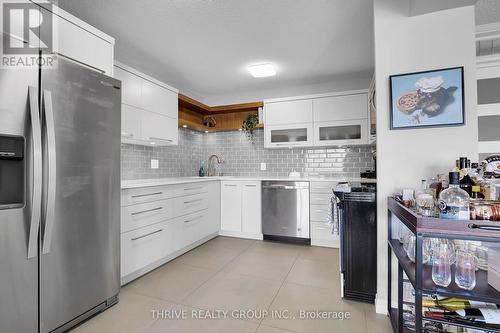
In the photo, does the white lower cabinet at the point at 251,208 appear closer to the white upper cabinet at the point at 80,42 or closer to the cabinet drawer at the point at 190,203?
the cabinet drawer at the point at 190,203

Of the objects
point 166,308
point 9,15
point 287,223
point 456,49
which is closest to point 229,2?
point 9,15

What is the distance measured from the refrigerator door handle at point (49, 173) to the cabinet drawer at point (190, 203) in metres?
1.55

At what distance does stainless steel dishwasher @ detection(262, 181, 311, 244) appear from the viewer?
3520 mm

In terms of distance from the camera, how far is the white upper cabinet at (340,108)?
353 centimetres

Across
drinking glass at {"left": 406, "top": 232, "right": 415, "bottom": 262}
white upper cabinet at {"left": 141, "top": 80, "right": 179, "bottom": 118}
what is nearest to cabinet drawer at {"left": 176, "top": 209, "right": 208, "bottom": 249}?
white upper cabinet at {"left": 141, "top": 80, "right": 179, "bottom": 118}

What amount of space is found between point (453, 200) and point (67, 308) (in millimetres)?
2392

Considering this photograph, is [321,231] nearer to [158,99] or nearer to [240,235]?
[240,235]

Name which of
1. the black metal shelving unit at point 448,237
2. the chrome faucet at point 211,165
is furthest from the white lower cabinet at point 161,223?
the black metal shelving unit at point 448,237

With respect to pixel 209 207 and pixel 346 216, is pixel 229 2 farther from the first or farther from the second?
pixel 209 207

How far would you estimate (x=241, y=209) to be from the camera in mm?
3895

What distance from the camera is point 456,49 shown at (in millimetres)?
1699

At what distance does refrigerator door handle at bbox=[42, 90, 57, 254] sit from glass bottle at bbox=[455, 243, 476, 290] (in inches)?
90.7

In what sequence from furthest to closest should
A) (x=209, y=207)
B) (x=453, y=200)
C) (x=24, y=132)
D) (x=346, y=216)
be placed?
(x=209, y=207)
(x=346, y=216)
(x=24, y=132)
(x=453, y=200)

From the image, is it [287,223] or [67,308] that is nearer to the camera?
[67,308]
